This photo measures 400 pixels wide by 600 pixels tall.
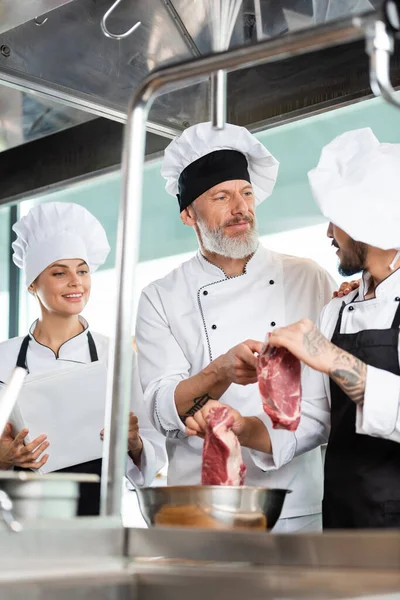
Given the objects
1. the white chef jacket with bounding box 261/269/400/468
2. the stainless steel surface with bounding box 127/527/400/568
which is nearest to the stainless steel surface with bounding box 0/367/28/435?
the stainless steel surface with bounding box 127/527/400/568

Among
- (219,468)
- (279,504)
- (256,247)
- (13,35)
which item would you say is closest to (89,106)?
(13,35)

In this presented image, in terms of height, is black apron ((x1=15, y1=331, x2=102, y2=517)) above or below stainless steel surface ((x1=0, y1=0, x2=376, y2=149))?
below

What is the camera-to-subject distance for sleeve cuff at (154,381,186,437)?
230 centimetres

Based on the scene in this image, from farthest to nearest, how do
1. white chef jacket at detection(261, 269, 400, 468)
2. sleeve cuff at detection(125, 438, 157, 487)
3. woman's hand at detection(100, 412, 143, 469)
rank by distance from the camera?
sleeve cuff at detection(125, 438, 157, 487), woman's hand at detection(100, 412, 143, 469), white chef jacket at detection(261, 269, 400, 468)

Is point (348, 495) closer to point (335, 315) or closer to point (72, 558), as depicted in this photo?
point (335, 315)

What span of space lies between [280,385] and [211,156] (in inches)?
37.5

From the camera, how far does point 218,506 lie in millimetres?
1368

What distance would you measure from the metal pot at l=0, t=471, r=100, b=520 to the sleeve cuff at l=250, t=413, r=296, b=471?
2.79 feet

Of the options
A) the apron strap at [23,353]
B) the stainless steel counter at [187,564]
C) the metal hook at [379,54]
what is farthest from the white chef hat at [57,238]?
the metal hook at [379,54]

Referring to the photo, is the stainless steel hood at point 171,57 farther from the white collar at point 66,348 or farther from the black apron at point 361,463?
Answer: the black apron at point 361,463

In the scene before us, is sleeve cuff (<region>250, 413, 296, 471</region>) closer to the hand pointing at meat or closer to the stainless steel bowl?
the hand pointing at meat

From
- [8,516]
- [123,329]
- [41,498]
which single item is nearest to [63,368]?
[123,329]

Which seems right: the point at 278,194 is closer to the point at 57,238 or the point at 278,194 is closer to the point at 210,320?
the point at 57,238

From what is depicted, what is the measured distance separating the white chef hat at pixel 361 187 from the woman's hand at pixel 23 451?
106cm
